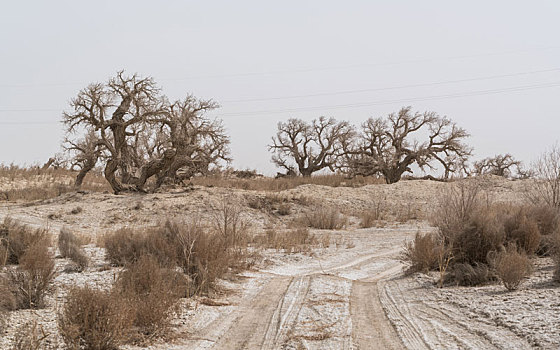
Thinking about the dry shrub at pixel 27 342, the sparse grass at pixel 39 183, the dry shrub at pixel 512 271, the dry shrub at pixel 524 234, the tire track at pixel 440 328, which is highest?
the sparse grass at pixel 39 183

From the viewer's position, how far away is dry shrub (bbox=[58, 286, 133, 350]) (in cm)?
622

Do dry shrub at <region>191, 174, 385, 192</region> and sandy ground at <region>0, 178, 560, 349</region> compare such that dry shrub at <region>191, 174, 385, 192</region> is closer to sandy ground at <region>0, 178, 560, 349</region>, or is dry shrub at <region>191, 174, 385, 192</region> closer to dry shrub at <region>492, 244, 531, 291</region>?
sandy ground at <region>0, 178, 560, 349</region>

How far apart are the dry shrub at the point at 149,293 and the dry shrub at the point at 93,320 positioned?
0.51 m

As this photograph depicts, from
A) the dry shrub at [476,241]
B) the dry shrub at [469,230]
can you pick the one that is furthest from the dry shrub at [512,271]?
the dry shrub at [476,241]

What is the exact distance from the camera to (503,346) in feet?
21.7

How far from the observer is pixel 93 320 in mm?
6297

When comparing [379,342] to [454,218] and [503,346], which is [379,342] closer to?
[503,346]

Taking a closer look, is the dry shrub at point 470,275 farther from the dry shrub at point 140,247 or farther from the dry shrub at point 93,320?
the dry shrub at point 93,320

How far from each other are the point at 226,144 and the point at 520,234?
71.5ft

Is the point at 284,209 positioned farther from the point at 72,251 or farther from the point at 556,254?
the point at 556,254

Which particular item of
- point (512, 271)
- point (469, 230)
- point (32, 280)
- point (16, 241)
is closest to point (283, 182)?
point (469, 230)

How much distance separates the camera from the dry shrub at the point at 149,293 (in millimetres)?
7379

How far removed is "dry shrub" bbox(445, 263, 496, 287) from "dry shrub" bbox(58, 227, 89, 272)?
25.7 feet

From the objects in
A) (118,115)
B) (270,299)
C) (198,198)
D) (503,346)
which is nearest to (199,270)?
(270,299)
